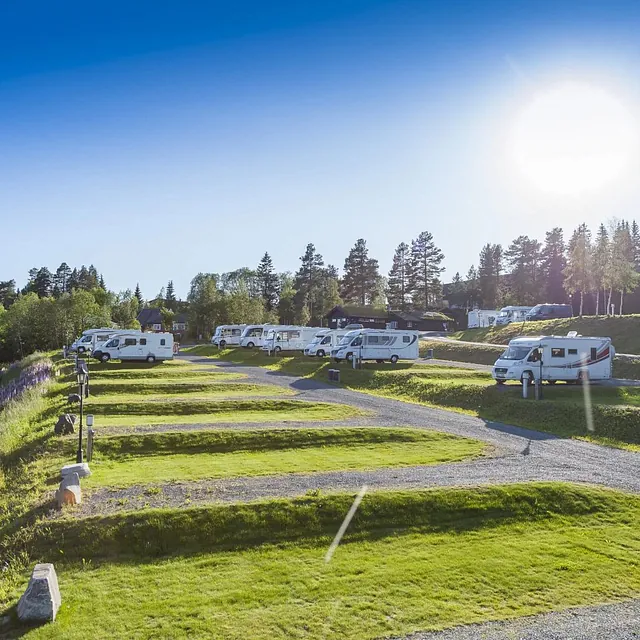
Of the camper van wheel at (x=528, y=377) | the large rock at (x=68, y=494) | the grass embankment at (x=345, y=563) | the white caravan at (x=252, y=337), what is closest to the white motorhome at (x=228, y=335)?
the white caravan at (x=252, y=337)

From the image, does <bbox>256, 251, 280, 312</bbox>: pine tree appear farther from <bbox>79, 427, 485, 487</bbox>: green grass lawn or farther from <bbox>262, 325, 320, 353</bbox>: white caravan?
<bbox>79, 427, 485, 487</bbox>: green grass lawn

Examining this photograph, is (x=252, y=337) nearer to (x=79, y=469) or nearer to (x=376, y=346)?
(x=376, y=346)

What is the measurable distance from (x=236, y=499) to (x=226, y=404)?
11.1 metres

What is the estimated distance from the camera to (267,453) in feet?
50.7

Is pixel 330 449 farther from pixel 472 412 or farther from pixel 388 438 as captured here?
pixel 472 412

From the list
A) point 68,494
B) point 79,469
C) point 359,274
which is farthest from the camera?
point 359,274

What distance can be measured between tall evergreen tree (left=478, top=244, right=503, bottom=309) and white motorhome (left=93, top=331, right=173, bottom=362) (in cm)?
6274

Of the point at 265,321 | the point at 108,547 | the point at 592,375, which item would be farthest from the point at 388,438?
the point at 265,321

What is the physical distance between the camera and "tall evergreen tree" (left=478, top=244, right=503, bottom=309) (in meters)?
88.7

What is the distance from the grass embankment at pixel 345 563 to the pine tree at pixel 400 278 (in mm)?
75336

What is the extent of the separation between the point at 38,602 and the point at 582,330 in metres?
45.0

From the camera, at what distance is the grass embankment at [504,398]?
1792cm

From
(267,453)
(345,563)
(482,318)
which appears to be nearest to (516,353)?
(267,453)

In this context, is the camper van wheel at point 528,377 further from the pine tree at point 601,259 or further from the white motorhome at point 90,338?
the pine tree at point 601,259
